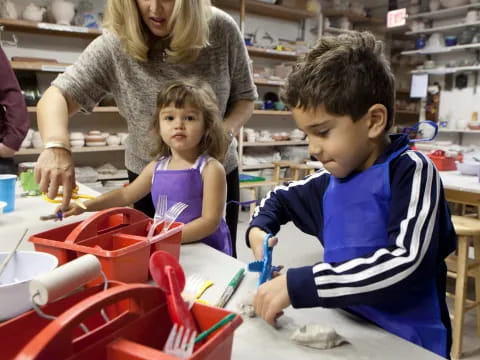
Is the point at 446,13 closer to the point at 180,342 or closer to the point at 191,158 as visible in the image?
the point at 191,158

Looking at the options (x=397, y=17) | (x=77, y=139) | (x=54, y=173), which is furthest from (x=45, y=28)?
(x=397, y=17)

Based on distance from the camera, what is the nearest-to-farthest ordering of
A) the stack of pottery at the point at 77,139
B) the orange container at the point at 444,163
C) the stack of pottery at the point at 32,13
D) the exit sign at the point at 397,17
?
the orange container at the point at 444,163, the stack of pottery at the point at 32,13, the stack of pottery at the point at 77,139, the exit sign at the point at 397,17

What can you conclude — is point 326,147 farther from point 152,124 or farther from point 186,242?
point 152,124

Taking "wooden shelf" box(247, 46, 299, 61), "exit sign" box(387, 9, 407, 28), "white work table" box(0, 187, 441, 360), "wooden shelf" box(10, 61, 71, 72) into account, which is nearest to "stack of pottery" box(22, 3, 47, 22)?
"wooden shelf" box(10, 61, 71, 72)

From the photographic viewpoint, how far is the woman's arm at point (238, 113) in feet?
5.07

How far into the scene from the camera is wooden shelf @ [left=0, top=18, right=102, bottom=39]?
130 inches

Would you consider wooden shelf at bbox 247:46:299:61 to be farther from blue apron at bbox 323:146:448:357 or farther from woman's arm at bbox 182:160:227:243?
blue apron at bbox 323:146:448:357

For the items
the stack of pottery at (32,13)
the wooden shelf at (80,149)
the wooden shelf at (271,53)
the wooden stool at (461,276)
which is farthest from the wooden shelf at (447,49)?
the stack of pottery at (32,13)

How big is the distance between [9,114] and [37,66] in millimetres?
1085

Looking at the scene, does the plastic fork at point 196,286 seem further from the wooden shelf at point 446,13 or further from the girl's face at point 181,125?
the wooden shelf at point 446,13

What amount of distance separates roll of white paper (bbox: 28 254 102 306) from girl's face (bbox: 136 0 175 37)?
881mm

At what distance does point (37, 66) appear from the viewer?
334 centimetres

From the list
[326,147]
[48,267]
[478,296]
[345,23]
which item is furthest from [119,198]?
[345,23]

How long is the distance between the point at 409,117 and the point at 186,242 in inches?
242
